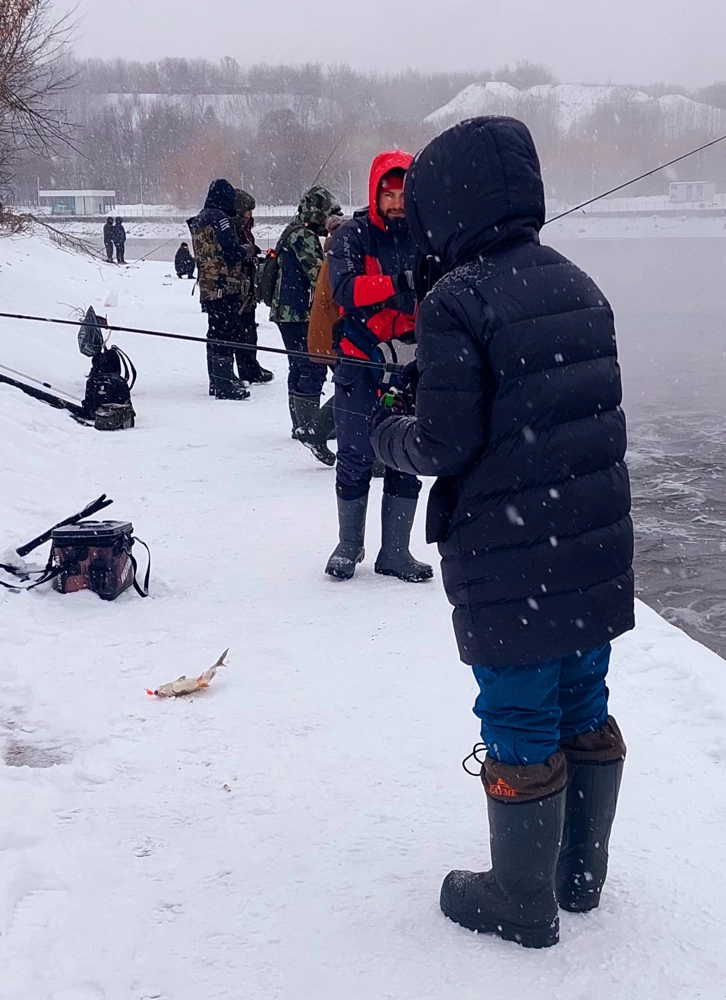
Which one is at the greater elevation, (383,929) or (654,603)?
(383,929)

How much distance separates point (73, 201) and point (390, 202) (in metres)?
70.7

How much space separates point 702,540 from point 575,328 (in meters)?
4.97

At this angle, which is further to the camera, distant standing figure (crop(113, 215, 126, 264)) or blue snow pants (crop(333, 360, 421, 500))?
distant standing figure (crop(113, 215, 126, 264))

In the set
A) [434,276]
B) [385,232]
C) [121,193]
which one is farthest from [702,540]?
[121,193]

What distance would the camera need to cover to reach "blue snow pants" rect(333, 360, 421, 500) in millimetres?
4160

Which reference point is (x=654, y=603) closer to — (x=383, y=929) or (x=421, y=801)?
(x=421, y=801)

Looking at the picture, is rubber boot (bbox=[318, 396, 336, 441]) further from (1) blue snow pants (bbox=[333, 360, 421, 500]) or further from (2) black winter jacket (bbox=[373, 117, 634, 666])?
(2) black winter jacket (bbox=[373, 117, 634, 666])

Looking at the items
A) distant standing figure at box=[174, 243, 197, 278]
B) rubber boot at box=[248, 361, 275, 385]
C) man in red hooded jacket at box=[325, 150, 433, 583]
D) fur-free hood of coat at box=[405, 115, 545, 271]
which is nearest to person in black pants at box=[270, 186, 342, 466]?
man in red hooded jacket at box=[325, 150, 433, 583]

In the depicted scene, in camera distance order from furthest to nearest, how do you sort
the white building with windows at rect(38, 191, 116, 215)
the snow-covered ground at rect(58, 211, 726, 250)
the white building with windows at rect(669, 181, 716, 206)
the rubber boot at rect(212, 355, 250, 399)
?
the white building with windows at rect(669, 181, 716, 206) < the snow-covered ground at rect(58, 211, 726, 250) < the white building with windows at rect(38, 191, 116, 215) < the rubber boot at rect(212, 355, 250, 399)

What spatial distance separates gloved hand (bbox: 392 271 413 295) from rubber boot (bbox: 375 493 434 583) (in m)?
0.84

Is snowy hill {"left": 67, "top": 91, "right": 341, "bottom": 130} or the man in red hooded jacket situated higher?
snowy hill {"left": 67, "top": 91, "right": 341, "bottom": 130}

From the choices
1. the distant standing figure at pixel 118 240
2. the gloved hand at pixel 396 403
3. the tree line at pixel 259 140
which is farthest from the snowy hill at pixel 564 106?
the gloved hand at pixel 396 403

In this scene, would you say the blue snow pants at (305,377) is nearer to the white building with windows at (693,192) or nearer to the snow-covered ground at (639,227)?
the snow-covered ground at (639,227)

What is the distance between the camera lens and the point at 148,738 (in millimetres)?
3055
